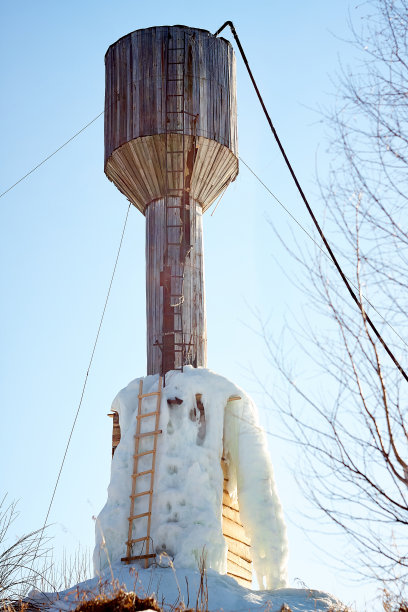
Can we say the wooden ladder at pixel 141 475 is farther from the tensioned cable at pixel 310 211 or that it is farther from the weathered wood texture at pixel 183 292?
the tensioned cable at pixel 310 211

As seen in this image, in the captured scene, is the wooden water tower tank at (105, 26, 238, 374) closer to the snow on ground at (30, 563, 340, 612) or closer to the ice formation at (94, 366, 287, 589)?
the ice formation at (94, 366, 287, 589)

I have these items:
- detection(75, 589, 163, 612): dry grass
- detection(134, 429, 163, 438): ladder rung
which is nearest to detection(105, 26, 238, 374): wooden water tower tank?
detection(134, 429, 163, 438): ladder rung

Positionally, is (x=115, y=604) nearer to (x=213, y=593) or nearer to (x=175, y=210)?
(x=213, y=593)

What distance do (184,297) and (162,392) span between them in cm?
162

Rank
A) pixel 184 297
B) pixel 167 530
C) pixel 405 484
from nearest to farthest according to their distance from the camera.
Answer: pixel 405 484
pixel 167 530
pixel 184 297

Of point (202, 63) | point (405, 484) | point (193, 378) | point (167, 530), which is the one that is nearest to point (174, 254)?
point (193, 378)

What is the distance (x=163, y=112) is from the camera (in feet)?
43.4

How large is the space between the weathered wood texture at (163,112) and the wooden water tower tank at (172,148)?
0.6 inches

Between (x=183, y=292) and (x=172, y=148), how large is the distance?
2.37 metres

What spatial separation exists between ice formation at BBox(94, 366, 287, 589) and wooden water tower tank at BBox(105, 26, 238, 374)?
32.5 inches

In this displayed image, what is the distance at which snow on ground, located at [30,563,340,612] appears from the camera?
9.17 m

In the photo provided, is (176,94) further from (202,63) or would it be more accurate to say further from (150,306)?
(150,306)

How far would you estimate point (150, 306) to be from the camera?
12.8 metres

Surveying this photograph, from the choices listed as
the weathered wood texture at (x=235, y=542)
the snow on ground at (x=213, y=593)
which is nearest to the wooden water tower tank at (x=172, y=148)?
the weathered wood texture at (x=235, y=542)
